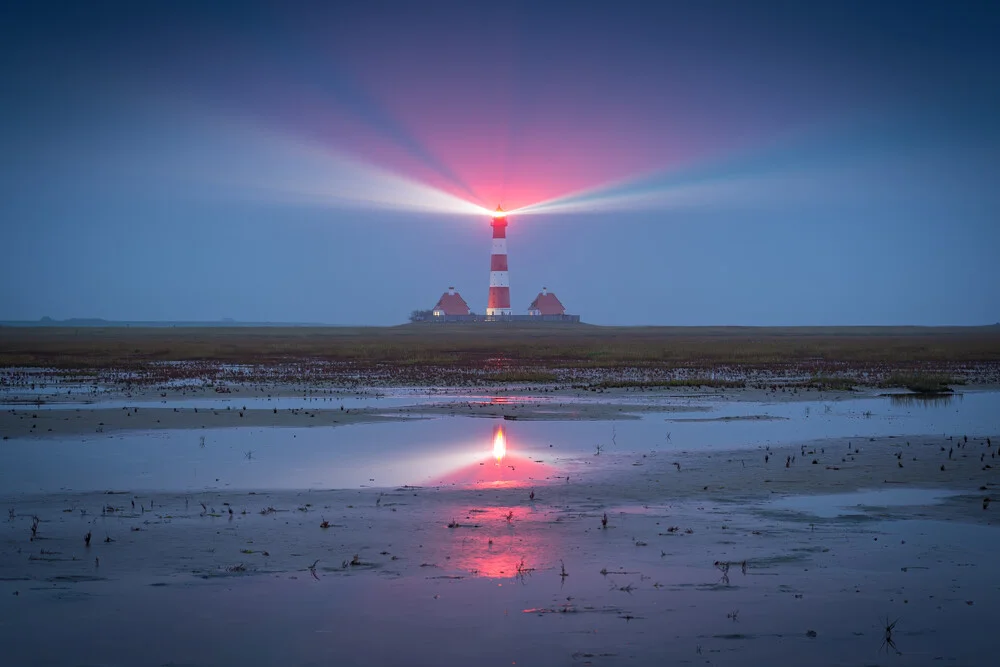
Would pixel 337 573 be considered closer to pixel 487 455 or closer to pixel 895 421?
pixel 487 455

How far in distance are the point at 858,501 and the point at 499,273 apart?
395ft

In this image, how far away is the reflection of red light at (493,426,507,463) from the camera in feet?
63.0

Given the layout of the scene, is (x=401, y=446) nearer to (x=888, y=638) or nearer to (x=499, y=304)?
(x=888, y=638)

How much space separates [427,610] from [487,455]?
1028cm

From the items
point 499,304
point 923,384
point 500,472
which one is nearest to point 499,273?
point 499,304

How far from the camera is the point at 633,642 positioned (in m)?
8.09

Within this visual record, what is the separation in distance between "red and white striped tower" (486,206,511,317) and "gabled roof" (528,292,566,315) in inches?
525

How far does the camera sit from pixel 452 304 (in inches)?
5891

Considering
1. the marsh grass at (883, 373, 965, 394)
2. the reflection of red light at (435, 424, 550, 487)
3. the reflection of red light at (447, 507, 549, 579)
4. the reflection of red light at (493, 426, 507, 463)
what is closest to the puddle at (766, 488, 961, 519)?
the reflection of red light at (447, 507, 549, 579)

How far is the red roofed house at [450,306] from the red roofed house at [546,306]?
10306 millimetres

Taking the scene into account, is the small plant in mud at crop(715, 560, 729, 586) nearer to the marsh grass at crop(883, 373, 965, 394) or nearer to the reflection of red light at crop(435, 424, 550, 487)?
the reflection of red light at crop(435, 424, 550, 487)

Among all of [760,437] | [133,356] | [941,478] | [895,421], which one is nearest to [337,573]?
[941,478]

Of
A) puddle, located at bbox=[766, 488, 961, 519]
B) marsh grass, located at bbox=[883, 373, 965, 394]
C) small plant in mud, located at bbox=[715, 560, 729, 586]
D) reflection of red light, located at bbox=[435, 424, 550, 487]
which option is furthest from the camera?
marsh grass, located at bbox=[883, 373, 965, 394]

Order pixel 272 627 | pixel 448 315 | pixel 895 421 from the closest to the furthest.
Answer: pixel 272 627 < pixel 895 421 < pixel 448 315
